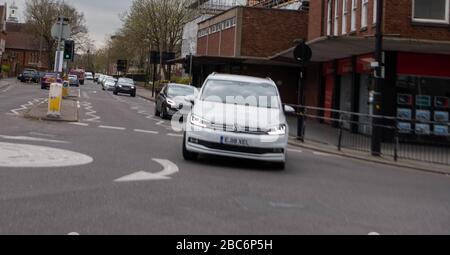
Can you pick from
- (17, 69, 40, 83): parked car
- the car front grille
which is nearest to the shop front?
the car front grille

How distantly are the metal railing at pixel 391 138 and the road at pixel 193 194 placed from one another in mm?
2391

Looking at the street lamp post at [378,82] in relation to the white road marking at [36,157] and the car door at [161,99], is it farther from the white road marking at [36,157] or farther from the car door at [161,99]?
the car door at [161,99]

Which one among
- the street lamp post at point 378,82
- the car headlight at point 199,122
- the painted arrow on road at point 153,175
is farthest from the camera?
the street lamp post at point 378,82

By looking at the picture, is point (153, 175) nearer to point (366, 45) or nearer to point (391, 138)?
point (391, 138)

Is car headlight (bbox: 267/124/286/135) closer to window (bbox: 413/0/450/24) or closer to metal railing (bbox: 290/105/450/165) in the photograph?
metal railing (bbox: 290/105/450/165)

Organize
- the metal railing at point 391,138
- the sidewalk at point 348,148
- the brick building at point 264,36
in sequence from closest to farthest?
the sidewalk at point 348,148
the metal railing at point 391,138
the brick building at point 264,36

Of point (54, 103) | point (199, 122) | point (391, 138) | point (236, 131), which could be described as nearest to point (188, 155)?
point (199, 122)

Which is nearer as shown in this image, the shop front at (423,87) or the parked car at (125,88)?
the shop front at (423,87)

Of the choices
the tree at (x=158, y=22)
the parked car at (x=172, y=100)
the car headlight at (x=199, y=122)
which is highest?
the tree at (x=158, y=22)

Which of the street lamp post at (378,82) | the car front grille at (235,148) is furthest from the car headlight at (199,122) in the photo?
the street lamp post at (378,82)

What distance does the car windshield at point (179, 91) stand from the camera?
78.7 ft
